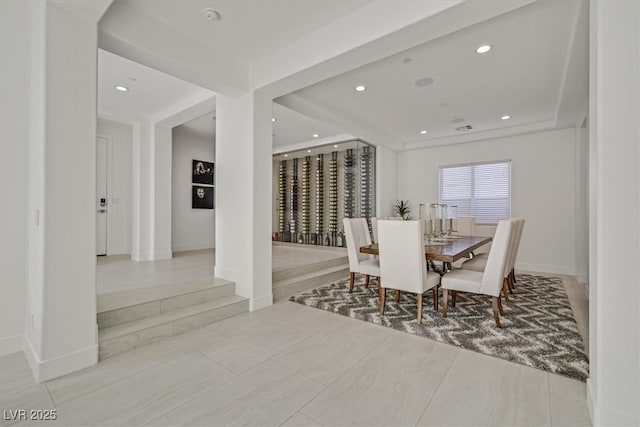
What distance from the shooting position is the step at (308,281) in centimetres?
379

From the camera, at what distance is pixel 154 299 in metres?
2.71

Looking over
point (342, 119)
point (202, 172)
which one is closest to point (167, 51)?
point (342, 119)

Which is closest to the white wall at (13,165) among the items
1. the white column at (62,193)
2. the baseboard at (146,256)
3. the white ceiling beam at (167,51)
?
the white column at (62,193)

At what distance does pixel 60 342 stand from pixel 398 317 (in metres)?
2.79

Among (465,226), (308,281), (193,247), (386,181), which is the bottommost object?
(308,281)

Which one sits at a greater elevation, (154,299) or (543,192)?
(543,192)

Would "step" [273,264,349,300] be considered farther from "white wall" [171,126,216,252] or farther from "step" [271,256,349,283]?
"white wall" [171,126,216,252]

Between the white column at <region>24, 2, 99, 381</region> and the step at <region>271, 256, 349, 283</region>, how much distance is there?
225 cm

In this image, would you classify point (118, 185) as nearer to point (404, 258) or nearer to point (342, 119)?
point (342, 119)

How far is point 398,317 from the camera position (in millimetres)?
3014

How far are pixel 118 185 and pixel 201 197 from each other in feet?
5.24
